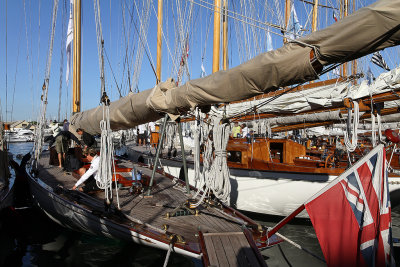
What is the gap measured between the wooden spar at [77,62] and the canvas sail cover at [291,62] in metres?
7.07

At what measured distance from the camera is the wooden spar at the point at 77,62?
11342 mm

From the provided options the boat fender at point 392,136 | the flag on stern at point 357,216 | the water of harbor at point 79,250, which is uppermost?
the boat fender at point 392,136

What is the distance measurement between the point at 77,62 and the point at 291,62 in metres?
10.4

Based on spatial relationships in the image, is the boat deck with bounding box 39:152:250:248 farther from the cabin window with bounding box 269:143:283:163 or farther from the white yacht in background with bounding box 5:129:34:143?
the white yacht in background with bounding box 5:129:34:143

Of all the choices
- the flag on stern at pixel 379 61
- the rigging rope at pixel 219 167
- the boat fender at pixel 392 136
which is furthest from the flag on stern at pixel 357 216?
the flag on stern at pixel 379 61

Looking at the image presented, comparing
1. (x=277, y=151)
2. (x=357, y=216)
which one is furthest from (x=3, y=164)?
(x=277, y=151)

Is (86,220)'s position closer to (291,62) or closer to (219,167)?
(219,167)

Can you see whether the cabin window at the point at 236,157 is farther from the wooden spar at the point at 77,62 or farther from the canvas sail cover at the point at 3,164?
the canvas sail cover at the point at 3,164

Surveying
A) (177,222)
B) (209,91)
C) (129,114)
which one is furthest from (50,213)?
(209,91)

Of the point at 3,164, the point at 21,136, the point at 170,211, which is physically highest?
the point at 21,136

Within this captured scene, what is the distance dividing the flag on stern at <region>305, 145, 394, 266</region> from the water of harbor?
10.2 feet

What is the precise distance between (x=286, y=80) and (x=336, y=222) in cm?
165

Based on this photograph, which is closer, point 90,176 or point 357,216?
point 357,216

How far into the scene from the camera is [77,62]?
460 inches
